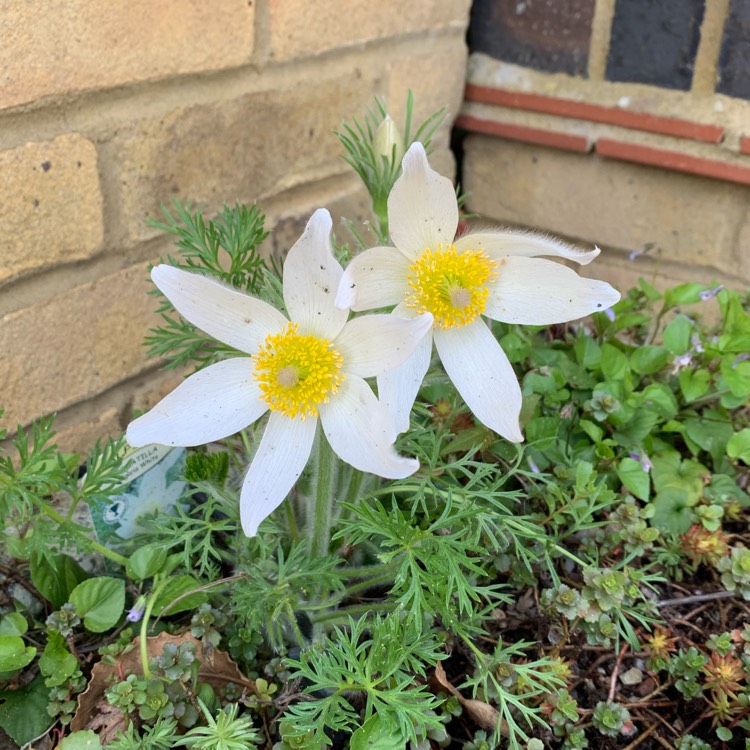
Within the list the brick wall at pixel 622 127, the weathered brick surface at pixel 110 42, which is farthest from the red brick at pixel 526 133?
the weathered brick surface at pixel 110 42

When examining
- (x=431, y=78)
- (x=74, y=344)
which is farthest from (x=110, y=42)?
(x=431, y=78)

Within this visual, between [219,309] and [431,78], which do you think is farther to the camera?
[431,78]

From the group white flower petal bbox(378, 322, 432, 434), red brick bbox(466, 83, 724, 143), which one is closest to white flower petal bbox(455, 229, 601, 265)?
white flower petal bbox(378, 322, 432, 434)

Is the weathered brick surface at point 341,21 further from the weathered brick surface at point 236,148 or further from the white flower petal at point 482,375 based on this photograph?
the white flower petal at point 482,375

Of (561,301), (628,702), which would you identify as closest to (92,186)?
(561,301)

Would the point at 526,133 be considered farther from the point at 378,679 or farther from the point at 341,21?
the point at 378,679

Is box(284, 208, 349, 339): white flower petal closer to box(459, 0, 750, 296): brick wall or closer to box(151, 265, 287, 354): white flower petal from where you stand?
box(151, 265, 287, 354): white flower petal

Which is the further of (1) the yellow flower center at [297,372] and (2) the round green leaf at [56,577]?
(2) the round green leaf at [56,577]

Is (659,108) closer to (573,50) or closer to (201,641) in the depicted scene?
(573,50)
